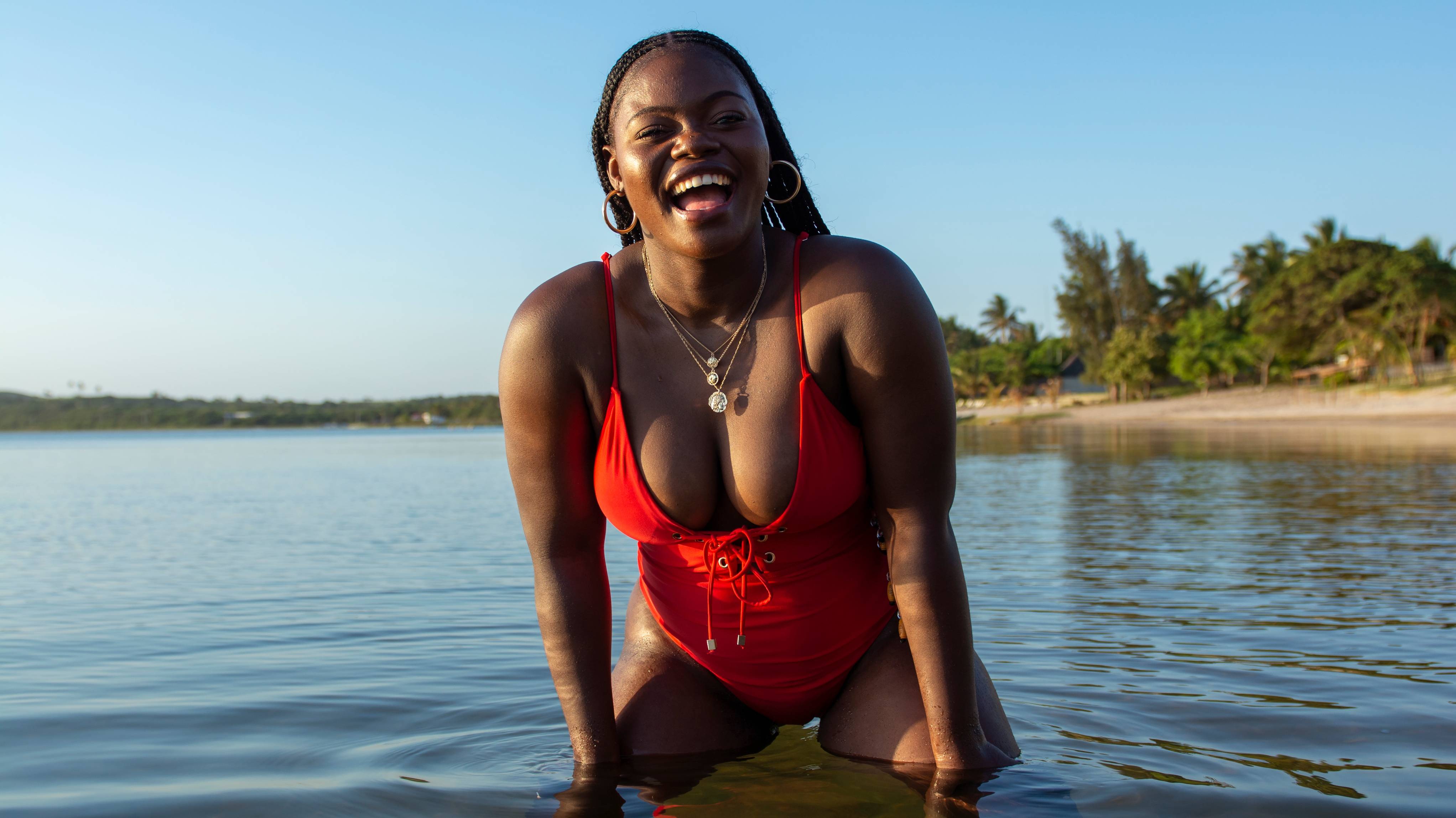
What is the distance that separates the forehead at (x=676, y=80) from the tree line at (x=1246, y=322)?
3302cm

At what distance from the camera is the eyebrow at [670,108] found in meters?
2.14

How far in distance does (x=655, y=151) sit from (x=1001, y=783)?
158 centimetres

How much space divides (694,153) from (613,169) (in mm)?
320

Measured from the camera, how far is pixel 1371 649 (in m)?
4.20

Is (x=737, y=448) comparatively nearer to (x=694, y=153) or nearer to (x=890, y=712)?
(x=694, y=153)

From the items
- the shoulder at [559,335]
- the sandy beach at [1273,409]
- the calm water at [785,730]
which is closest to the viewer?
the shoulder at [559,335]

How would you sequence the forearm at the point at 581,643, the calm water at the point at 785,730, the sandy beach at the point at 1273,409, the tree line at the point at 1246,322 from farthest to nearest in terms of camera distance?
the tree line at the point at 1246,322 → the sandy beach at the point at 1273,409 → the calm water at the point at 785,730 → the forearm at the point at 581,643

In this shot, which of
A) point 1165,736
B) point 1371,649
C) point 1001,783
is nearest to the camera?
point 1001,783

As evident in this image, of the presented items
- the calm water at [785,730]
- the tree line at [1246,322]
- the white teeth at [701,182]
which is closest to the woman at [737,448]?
the white teeth at [701,182]

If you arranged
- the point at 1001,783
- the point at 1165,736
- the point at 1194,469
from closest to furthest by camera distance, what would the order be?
the point at 1001,783, the point at 1165,736, the point at 1194,469

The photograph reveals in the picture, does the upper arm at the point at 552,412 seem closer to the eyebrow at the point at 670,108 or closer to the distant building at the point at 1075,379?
the eyebrow at the point at 670,108

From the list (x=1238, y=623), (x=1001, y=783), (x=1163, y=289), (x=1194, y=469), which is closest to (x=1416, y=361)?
(x=1163, y=289)

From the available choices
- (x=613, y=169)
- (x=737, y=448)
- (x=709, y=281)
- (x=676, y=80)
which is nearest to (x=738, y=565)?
(x=737, y=448)

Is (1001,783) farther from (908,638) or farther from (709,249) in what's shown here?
(709,249)
